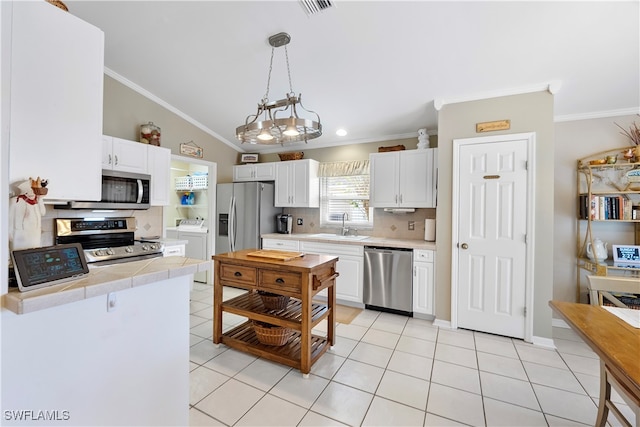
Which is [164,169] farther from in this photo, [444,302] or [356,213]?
[444,302]

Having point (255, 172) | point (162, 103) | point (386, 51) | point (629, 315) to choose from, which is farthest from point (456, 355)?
point (162, 103)

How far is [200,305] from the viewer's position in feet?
12.2

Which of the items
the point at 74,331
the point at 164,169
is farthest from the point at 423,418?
the point at 164,169

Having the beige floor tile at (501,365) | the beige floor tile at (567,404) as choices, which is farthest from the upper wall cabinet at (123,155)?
the beige floor tile at (567,404)

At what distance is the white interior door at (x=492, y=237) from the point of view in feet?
9.21

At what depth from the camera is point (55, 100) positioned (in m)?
1.15

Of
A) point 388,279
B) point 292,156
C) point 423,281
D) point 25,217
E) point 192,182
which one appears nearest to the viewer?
point 25,217

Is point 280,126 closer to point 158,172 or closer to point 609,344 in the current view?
point 609,344

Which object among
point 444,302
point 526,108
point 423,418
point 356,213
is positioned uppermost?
point 526,108

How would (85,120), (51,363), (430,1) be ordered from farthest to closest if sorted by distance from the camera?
(430,1), (85,120), (51,363)

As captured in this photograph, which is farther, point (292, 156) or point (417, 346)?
point (292, 156)

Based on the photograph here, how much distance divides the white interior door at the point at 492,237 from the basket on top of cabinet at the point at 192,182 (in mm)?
4111

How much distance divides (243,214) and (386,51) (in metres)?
3.12

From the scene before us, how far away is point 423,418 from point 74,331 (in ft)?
6.37
